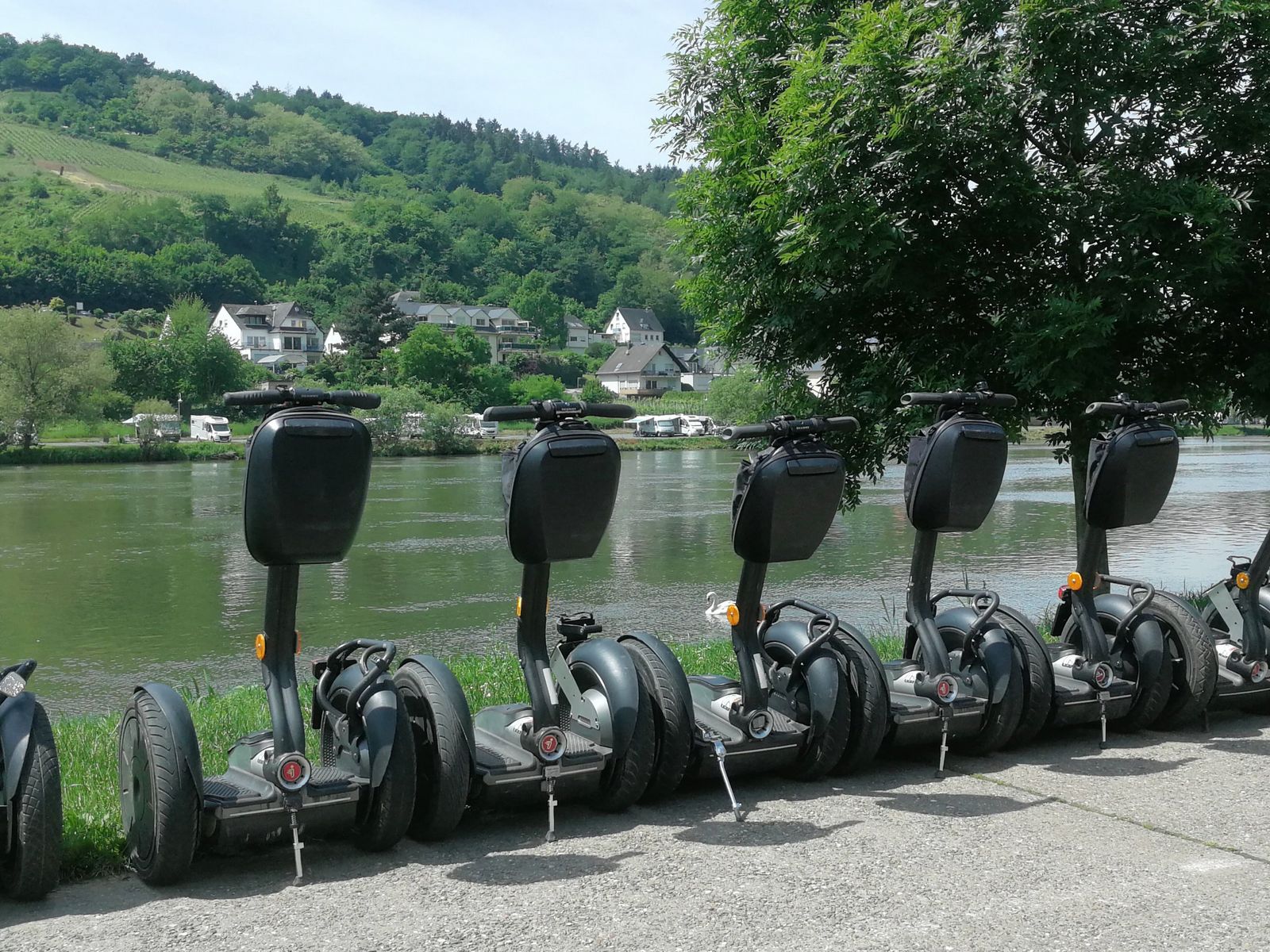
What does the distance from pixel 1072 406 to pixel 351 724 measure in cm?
742

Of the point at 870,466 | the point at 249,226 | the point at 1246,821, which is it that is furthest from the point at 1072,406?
the point at 249,226

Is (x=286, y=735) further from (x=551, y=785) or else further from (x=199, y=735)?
(x=199, y=735)

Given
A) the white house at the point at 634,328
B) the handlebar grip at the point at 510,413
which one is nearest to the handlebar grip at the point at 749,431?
the handlebar grip at the point at 510,413

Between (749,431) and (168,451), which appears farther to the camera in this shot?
(168,451)

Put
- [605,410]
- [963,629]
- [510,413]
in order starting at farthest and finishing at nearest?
1. [963,629]
2. [605,410]
3. [510,413]

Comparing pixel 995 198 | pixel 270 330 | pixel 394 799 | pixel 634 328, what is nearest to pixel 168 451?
pixel 995 198

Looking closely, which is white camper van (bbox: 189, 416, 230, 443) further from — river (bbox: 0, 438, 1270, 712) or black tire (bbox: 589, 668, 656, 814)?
black tire (bbox: 589, 668, 656, 814)

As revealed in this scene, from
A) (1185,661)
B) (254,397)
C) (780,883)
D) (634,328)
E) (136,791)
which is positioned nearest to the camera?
(780,883)

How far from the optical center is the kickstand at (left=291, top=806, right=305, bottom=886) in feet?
15.8

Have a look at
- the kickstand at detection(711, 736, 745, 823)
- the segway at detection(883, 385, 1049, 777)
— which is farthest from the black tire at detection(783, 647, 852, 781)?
the kickstand at detection(711, 736, 745, 823)

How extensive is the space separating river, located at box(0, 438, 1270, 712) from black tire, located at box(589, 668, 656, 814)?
3.67 meters

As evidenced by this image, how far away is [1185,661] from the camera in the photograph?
691cm

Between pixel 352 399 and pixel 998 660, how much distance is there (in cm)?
350

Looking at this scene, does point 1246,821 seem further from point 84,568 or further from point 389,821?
point 84,568
